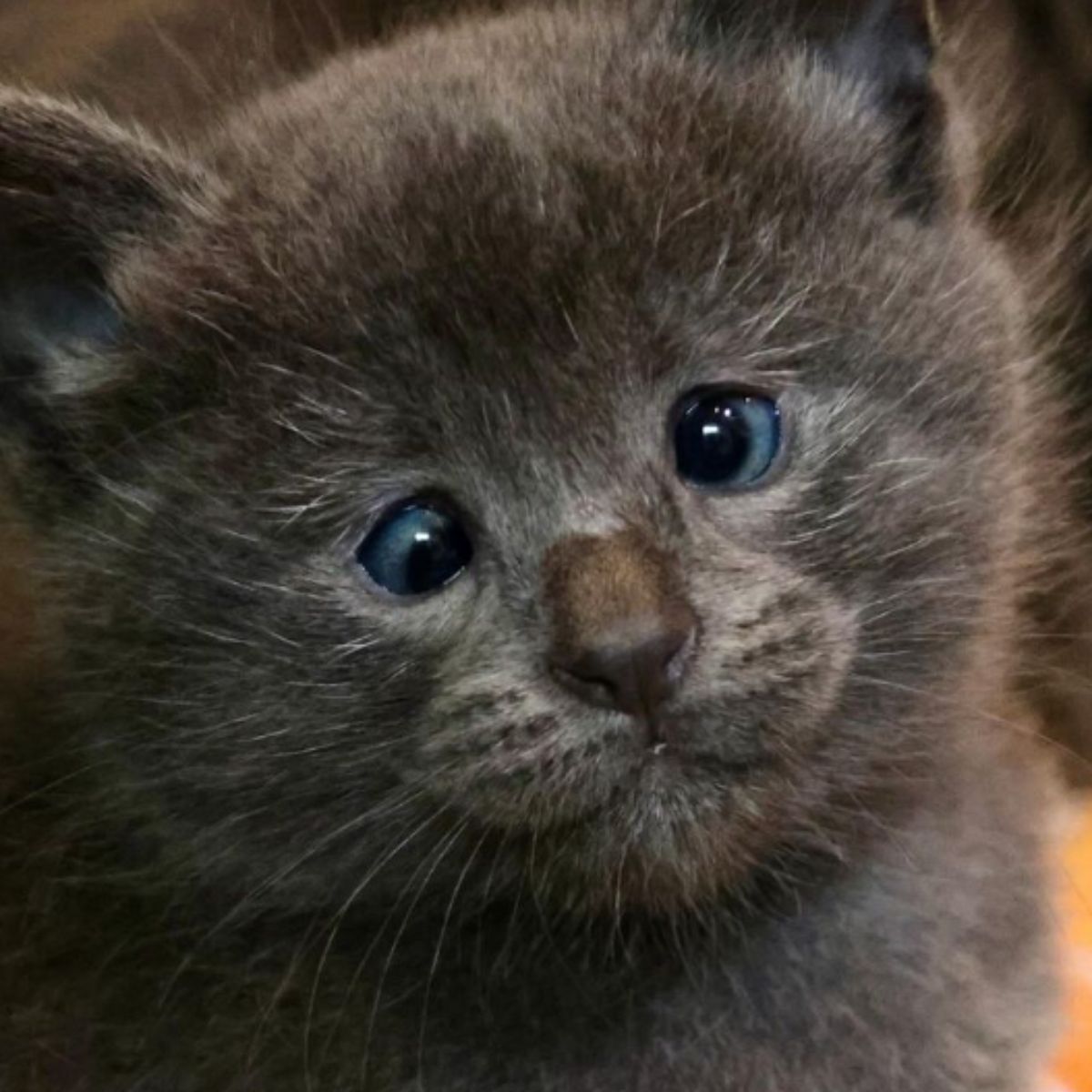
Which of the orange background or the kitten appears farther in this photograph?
the kitten

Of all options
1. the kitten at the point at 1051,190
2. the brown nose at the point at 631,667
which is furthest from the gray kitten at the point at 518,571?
the kitten at the point at 1051,190

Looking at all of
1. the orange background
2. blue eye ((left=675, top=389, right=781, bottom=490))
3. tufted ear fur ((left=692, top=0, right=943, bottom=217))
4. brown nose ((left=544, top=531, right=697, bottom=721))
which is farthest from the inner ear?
the orange background

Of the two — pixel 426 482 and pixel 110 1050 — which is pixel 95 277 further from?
pixel 110 1050

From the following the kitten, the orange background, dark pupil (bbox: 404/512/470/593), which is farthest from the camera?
the kitten

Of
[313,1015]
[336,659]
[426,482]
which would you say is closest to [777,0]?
[426,482]

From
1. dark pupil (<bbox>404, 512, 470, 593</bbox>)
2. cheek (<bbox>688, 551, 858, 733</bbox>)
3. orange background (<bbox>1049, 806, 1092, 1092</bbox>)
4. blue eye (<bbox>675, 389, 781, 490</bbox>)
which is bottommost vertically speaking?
orange background (<bbox>1049, 806, 1092, 1092</bbox>)

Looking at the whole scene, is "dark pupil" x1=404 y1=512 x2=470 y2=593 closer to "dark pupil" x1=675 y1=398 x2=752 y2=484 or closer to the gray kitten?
the gray kitten

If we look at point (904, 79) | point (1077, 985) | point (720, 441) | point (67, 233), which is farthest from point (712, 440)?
point (1077, 985)
